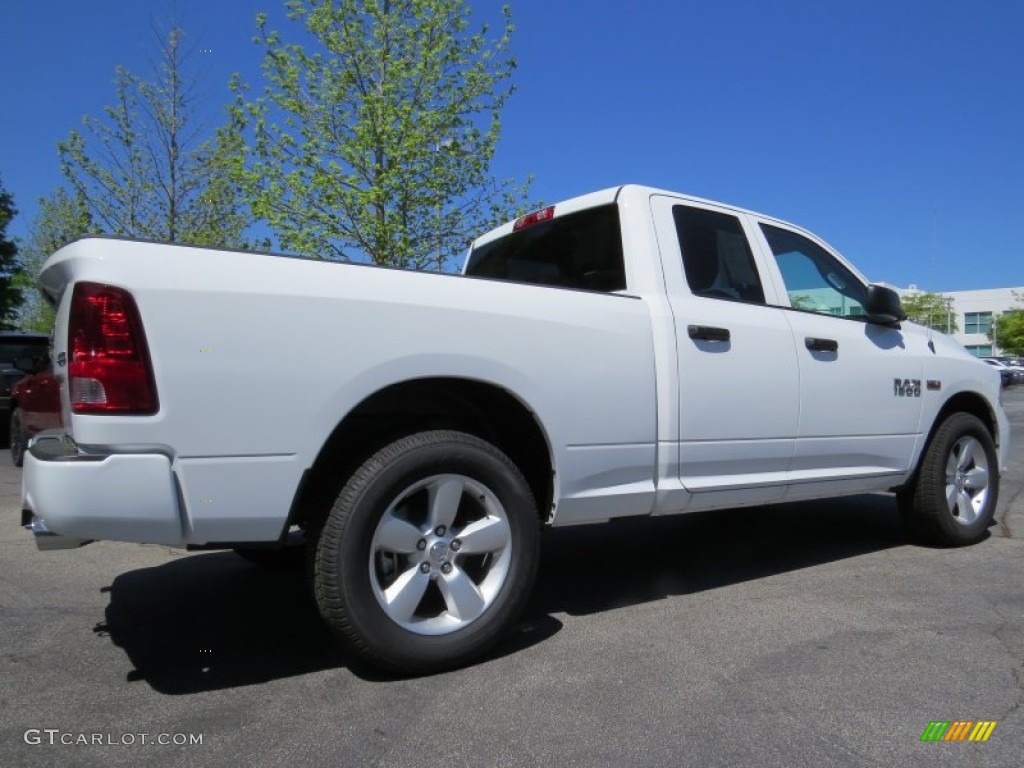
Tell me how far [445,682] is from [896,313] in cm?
336

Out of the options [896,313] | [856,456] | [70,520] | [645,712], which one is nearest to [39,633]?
[70,520]

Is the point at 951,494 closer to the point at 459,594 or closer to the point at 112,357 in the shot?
the point at 459,594

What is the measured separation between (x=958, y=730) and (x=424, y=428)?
6.90 feet

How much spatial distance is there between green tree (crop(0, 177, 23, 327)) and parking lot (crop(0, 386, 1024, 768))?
95.5 ft

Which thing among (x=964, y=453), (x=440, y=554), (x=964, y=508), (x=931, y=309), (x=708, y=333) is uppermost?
(x=931, y=309)

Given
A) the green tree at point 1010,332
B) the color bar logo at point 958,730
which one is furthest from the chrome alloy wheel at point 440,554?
the green tree at point 1010,332

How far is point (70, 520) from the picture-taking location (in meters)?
2.40

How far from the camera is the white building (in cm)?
7881

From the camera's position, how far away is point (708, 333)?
368cm

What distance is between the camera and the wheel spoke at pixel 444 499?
2.91 metres

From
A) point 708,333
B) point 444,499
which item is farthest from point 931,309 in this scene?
point 444,499

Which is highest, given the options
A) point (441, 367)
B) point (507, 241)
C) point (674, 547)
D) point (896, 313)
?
point (507, 241)

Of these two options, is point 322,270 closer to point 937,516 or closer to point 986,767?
point 986,767

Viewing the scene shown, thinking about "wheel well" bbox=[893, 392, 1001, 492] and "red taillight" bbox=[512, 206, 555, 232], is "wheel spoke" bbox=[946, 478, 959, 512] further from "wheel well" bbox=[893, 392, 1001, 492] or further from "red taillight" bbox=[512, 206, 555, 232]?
"red taillight" bbox=[512, 206, 555, 232]
